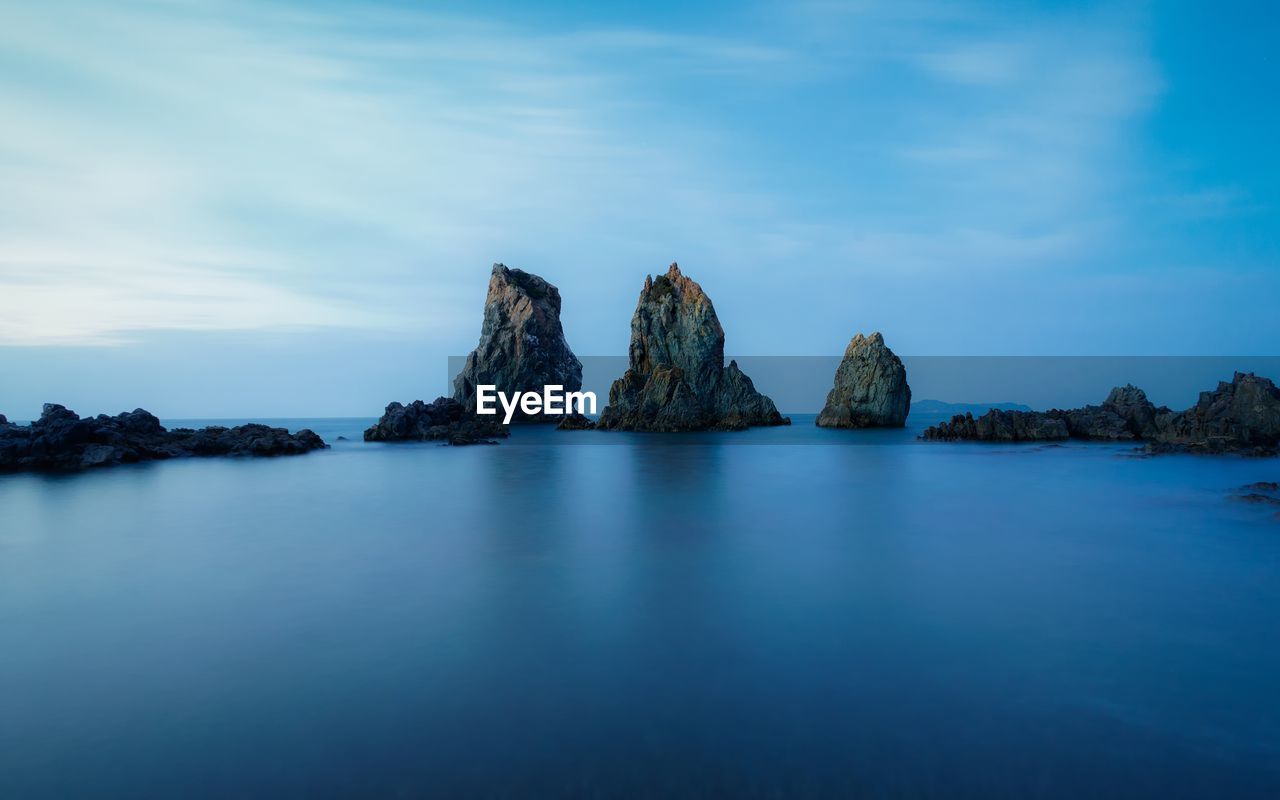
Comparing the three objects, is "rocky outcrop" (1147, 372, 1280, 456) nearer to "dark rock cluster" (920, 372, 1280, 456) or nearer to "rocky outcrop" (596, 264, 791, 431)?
"dark rock cluster" (920, 372, 1280, 456)

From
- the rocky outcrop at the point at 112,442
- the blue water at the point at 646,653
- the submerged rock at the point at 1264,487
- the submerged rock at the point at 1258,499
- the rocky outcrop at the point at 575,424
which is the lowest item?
the blue water at the point at 646,653

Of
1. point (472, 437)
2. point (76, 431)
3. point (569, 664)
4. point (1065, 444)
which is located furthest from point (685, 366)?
point (569, 664)

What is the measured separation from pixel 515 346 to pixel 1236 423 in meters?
Answer: 56.9

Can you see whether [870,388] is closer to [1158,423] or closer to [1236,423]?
[1158,423]

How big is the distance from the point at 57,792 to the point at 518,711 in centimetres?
271

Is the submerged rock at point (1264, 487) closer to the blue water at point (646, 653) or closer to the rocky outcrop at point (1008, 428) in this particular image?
the blue water at point (646, 653)

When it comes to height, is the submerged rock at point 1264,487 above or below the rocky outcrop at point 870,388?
below

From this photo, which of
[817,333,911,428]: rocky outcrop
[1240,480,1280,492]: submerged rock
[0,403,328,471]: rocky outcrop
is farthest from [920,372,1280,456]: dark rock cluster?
[0,403,328,471]: rocky outcrop

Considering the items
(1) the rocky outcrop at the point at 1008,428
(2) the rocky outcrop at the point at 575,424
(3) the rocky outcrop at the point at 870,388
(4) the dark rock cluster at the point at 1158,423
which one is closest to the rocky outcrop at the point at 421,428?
(2) the rocky outcrop at the point at 575,424

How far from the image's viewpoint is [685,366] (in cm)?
6191

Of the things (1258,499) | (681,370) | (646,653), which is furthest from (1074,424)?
(646,653)

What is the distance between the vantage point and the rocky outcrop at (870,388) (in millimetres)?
54938

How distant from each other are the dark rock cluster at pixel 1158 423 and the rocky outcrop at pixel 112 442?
34717 mm

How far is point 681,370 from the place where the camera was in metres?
58.1
